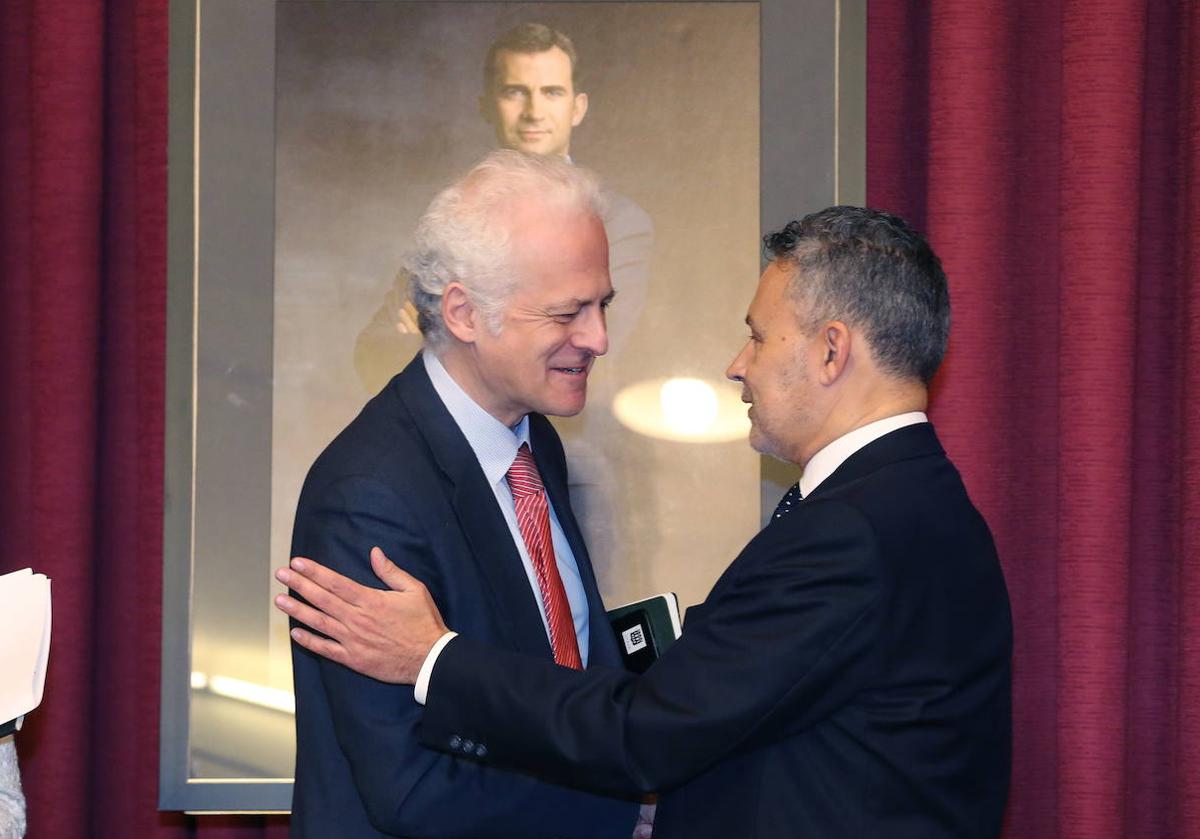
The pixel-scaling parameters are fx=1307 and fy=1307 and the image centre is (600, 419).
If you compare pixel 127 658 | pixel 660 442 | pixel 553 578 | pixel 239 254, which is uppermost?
pixel 239 254

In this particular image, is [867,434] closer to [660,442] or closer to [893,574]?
[893,574]

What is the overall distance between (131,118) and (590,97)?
1062 mm

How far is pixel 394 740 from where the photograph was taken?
1678 mm

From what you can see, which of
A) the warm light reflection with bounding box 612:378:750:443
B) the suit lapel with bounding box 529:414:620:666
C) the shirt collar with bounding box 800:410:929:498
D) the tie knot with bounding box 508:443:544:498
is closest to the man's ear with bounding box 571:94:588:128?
the warm light reflection with bounding box 612:378:750:443

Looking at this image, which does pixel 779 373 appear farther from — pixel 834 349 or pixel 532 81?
pixel 532 81

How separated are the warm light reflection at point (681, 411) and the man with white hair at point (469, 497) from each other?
0.60 m

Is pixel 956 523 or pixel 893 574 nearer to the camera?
pixel 893 574

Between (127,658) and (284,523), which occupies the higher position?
(284,523)

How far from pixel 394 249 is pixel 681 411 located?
670 millimetres

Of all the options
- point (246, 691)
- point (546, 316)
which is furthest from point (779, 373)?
point (246, 691)

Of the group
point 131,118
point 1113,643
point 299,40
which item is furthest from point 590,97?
point 1113,643

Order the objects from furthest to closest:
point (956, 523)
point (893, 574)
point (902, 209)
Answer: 1. point (902, 209)
2. point (956, 523)
3. point (893, 574)

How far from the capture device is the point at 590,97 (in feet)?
8.75

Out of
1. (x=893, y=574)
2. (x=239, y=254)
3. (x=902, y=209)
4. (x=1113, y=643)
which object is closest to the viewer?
(x=893, y=574)
